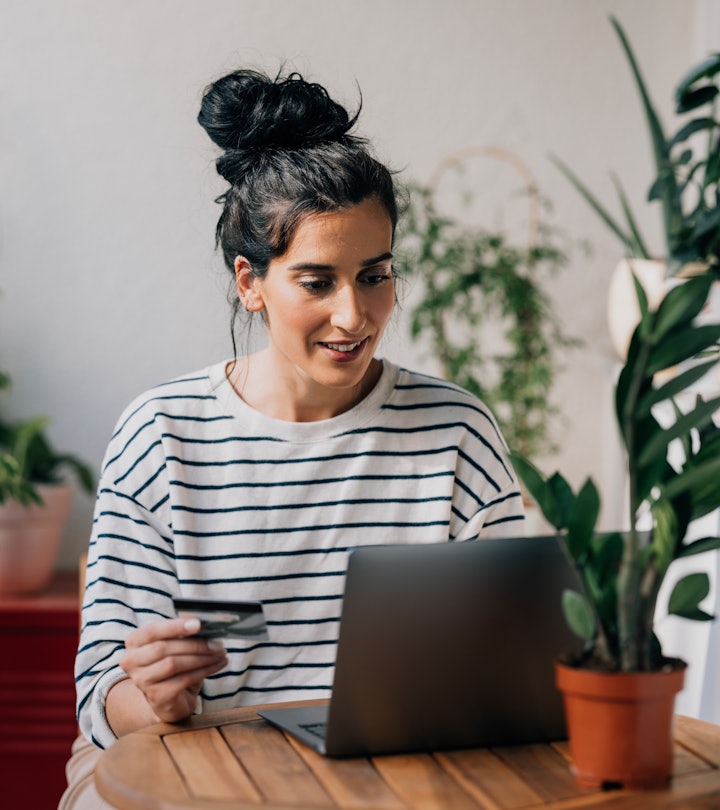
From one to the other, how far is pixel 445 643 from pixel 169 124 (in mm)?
2183

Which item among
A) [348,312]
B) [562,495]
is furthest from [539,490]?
[348,312]

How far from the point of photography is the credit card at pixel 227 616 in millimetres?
1081

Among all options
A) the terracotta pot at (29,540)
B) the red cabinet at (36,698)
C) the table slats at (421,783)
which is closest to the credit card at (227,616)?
the table slats at (421,783)

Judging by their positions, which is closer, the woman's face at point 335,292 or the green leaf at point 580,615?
the green leaf at point 580,615

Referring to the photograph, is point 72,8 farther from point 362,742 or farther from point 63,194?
point 362,742

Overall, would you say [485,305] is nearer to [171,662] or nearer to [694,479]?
[171,662]

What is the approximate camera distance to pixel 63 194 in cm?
292

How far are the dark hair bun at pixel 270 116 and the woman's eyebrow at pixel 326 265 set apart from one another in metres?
0.21

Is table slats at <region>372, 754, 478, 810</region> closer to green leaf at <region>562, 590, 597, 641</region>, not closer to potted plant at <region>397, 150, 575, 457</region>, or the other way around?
green leaf at <region>562, 590, 597, 641</region>

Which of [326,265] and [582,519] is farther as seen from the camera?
[326,265]

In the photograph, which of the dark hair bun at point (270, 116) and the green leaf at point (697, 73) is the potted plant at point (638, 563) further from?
the dark hair bun at point (270, 116)

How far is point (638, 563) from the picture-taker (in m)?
0.96

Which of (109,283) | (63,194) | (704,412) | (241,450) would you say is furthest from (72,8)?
(704,412)

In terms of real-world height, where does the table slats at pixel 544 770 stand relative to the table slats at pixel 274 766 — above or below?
above
